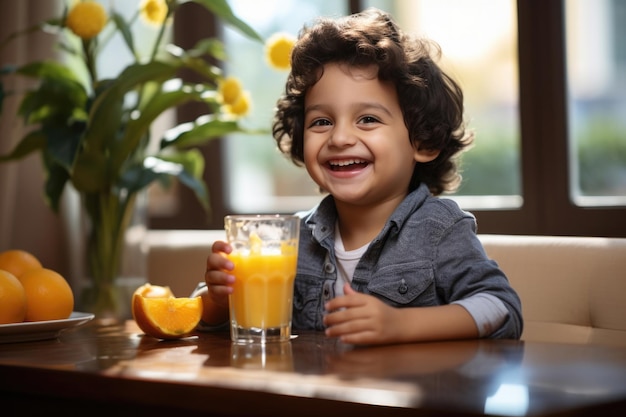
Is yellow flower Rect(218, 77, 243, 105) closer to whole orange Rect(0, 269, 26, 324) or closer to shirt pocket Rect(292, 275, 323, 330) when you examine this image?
shirt pocket Rect(292, 275, 323, 330)

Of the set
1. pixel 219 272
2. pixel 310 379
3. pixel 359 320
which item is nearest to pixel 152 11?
pixel 219 272

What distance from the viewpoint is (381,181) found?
4.73 feet

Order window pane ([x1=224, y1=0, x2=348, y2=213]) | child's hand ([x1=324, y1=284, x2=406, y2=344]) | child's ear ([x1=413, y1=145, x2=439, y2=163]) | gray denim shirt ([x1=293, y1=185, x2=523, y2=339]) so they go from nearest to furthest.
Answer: child's hand ([x1=324, y1=284, x2=406, y2=344]) → gray denim shirt ([x1=293, y1=185, x2=523, y2=339]) → child's ear ([x1=413, y1=145, x2=439, y2=163]) → window pane ([x1=224, y1=0, x2=348, y2=213])

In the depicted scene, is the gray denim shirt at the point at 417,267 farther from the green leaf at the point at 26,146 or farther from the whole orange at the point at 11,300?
the green leaf at the point at 26,146

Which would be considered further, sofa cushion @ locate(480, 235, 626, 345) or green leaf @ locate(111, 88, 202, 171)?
green leaf @ locate(111, 88, 202, 171)

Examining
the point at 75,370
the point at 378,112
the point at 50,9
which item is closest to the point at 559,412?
the point at 75,370

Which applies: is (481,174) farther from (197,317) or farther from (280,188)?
(197,317)

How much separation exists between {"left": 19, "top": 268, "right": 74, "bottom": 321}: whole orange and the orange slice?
126 mm

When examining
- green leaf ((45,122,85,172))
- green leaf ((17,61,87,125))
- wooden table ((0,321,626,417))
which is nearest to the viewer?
wooden table ((0,321,626,417))

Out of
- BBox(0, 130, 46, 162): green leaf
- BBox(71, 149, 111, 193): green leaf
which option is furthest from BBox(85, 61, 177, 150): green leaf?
BBox(0, 130, 46, 162): green leaf

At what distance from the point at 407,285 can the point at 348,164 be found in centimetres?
23

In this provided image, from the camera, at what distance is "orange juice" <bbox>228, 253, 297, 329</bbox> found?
1.15 meters

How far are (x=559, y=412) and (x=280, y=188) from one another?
2.11m

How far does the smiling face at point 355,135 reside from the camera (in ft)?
4.66
